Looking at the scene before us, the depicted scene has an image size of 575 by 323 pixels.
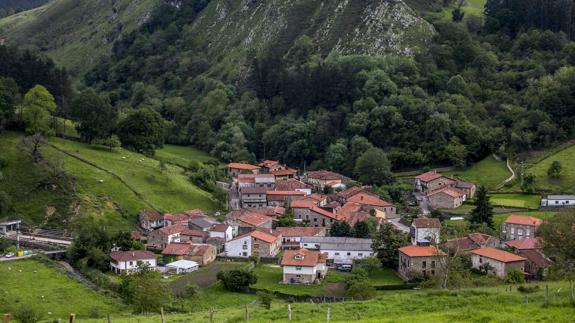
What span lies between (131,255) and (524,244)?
1145 inches

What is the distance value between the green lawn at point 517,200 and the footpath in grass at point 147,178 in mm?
27671

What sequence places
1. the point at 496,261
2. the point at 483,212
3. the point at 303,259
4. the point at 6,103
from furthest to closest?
the point at 6,103 < the point at 483,212 < the point at 303,259 < the point at 496,261

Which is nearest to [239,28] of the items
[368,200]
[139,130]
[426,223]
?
[139,130]

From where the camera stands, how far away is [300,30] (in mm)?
117000

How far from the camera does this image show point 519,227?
193 ft

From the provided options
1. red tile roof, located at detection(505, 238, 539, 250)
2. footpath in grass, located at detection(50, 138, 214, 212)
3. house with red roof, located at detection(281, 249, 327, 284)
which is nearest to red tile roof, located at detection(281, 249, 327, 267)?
house with red roof, located at detection(281, 249, 327, 284)

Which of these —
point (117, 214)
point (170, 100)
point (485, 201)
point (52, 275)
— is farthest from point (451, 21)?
point (52, 275)

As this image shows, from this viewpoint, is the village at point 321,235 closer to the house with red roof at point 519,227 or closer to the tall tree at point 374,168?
the house with red roof at point 519,227

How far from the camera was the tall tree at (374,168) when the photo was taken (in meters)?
78.1

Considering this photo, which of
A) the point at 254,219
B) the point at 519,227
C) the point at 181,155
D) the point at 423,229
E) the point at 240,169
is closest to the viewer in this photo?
the point at 423,229

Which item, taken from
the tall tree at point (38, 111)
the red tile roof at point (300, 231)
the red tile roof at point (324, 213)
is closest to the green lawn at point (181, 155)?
the tall tree at point (38, 111)

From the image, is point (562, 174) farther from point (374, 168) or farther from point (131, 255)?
point (131, 255)

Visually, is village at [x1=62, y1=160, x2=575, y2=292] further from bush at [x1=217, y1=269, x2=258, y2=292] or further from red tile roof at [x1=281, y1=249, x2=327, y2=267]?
bush at [x1=217, y1=269, x2=258, y2=292]

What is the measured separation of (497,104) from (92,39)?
316 ft
